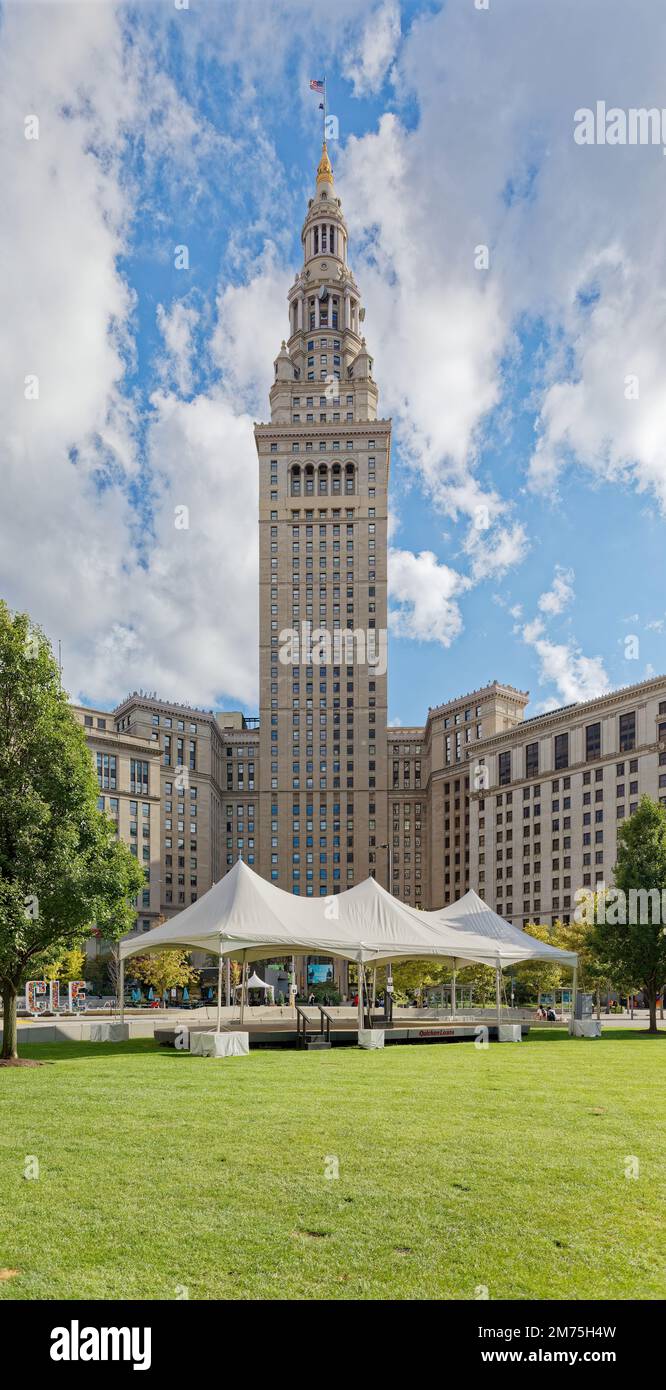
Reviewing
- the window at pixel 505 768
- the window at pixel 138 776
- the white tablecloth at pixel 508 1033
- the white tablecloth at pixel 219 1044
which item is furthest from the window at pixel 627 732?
the white tablecloth at pixel 219 1044

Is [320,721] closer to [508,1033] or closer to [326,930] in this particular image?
[508,1033]

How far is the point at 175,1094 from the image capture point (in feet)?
55.9

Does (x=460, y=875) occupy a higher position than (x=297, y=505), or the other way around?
(x=297, y=505)

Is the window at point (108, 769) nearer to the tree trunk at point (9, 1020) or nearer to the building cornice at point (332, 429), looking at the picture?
the building cornice at point (332, 429)

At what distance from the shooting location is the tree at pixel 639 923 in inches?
1535

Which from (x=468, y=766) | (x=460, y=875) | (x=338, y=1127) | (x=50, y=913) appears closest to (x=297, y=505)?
(x=468, y=766)

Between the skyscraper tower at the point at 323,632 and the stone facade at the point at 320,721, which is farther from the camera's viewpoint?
the skyscraper tower at the point at 323,632

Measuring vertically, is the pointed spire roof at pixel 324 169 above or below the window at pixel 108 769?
above

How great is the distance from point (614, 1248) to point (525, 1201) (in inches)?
59.1

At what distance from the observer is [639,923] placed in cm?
3897

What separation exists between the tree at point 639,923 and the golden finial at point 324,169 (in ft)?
530

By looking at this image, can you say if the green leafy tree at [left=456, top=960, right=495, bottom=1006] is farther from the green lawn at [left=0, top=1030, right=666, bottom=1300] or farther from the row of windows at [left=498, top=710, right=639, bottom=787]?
the green lawn at [left=0, top=1030, right=666, bottom=1300]

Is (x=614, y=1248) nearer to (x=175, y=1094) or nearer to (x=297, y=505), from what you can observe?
(x=175, y=1094)

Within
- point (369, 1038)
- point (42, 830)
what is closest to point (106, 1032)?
point (369, 1038)
